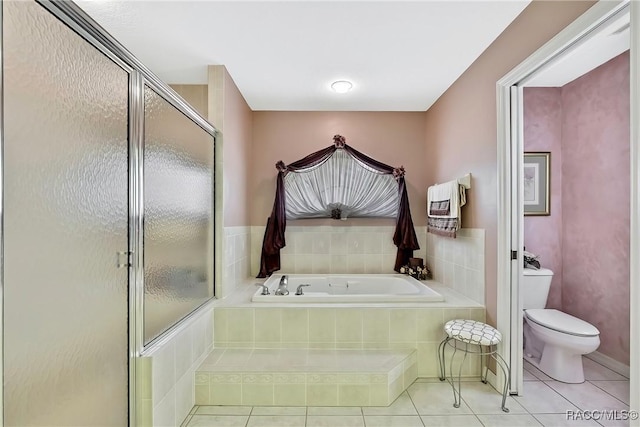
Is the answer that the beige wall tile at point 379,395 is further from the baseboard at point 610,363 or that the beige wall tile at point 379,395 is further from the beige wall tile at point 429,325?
the baseboard at point 610,363

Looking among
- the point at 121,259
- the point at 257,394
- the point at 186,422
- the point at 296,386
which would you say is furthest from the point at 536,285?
the point at 121,259

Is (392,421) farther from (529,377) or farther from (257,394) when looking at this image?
(529,377)

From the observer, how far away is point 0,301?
837 mm

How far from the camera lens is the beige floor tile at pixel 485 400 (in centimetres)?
189

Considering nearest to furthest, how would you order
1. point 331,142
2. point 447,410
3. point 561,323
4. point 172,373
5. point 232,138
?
1. point 172,373
2. point 447,410
3. point 561,323
4. point 232,138
5. point 331,142

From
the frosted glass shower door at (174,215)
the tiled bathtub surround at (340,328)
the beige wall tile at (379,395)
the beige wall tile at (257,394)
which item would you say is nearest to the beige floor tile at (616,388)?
the tiled bathtub surround at (340,328)

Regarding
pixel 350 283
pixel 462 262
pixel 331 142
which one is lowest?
pixel 350 283

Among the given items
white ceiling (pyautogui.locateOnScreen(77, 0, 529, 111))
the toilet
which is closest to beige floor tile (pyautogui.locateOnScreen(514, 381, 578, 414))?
the toilet

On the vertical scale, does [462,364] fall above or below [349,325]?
below

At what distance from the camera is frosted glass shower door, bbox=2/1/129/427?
885mm

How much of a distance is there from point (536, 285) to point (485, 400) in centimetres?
113

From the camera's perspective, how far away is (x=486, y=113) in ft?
7.40

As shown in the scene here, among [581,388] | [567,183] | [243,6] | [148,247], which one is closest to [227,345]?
[148,247]

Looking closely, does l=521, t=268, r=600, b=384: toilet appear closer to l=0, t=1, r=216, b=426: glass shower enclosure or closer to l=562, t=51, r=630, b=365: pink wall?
l=562, t=51, r=630, b=365: pink wall
